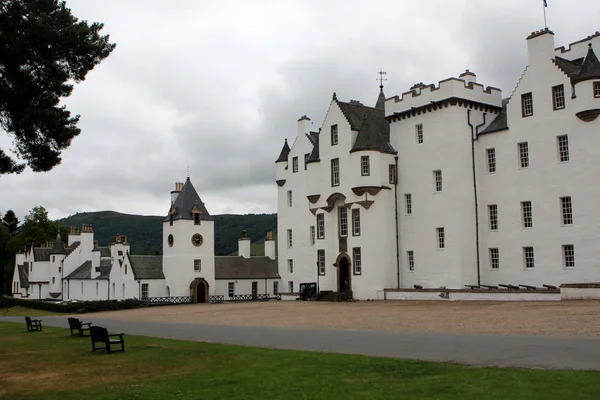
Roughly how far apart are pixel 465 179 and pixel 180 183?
33832mm

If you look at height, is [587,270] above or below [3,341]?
above

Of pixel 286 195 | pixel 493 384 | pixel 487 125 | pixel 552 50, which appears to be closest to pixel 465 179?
pixel 487 125

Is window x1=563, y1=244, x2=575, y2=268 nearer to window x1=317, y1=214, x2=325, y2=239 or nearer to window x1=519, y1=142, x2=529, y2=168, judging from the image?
window x1=519, y1=142, x2=529, y2=168

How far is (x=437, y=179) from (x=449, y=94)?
20.7 ft

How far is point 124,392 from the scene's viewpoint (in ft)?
39.0

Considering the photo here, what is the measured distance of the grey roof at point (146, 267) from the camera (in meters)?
61.1

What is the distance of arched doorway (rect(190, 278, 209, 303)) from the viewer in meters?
60.9

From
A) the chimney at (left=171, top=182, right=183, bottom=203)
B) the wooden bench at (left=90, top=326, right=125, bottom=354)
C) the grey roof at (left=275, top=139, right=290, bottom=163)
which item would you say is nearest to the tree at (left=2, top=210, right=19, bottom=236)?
the chimney at (left=171, top=182, right=183, bottom=203)

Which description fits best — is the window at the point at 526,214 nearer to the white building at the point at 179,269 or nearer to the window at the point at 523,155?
the window at the point at 523,155

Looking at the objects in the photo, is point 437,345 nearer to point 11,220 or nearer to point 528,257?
point 528,257

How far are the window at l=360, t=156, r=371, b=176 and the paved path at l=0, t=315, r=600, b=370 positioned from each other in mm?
24435

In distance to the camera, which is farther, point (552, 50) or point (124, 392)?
point (552, 50)

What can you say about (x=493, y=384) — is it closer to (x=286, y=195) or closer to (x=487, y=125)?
(x=487, y=125)

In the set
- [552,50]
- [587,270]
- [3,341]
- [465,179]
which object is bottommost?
[3,341]
